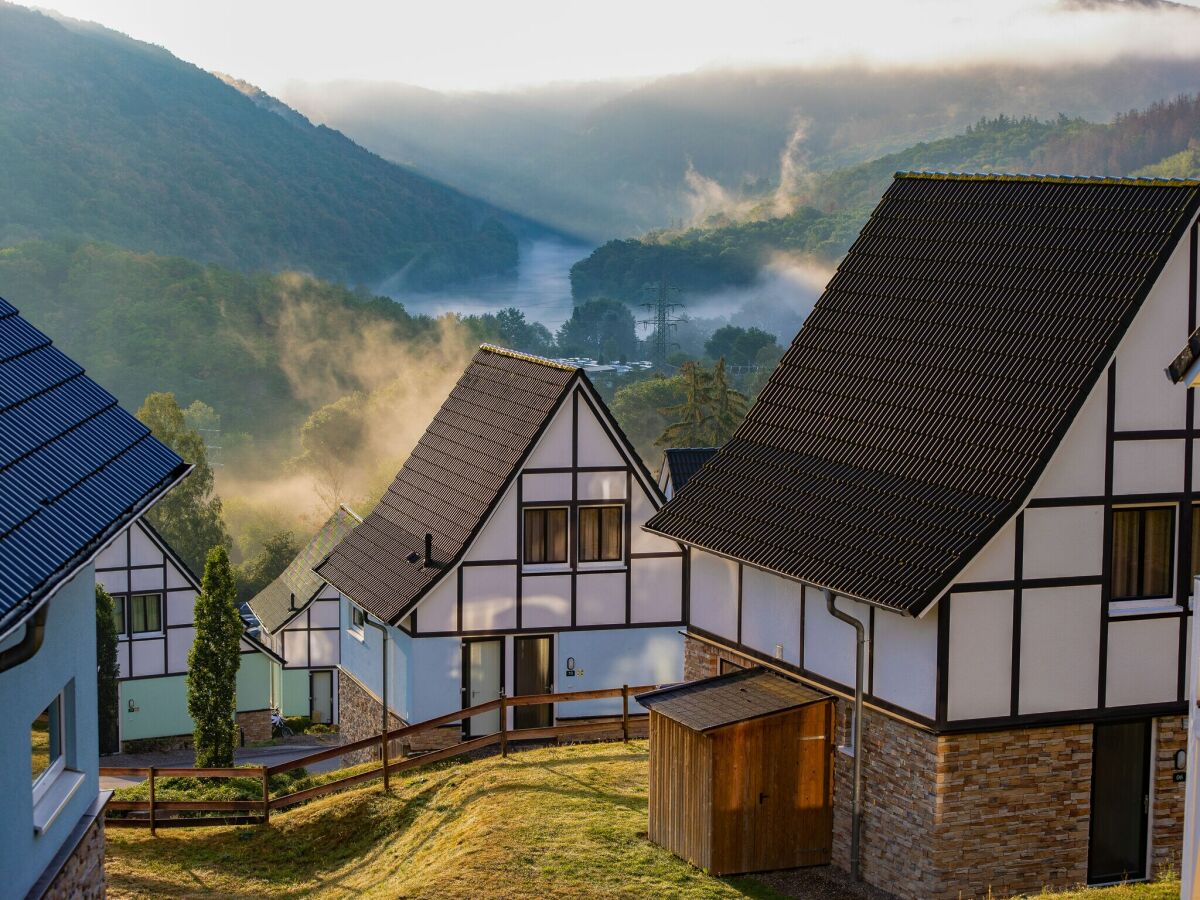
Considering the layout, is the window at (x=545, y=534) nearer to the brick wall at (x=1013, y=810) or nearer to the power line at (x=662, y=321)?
the brick wall at (x=1013, y=810)

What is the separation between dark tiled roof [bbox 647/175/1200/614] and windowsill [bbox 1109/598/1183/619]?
76.0 inches

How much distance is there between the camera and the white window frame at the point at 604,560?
26922mm

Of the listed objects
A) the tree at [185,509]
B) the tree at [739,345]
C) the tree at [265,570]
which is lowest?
the tree at [265,570]

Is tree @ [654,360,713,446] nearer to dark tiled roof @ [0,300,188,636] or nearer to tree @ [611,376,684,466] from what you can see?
tree @ [611,376,684,466]

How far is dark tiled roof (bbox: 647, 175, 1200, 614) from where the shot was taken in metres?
17.1

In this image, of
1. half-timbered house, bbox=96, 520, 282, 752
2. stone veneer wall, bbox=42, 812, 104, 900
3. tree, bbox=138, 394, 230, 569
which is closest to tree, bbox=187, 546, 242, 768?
half-timbered house, bbox=96, 520, 282, 752

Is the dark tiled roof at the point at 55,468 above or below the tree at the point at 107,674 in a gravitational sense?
above

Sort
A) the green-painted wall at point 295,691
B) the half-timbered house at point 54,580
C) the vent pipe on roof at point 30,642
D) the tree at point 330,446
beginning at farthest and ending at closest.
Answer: the tree at point 330,446, the green-painted wall at point 295,691, the vent pipe on roof at point 30,642, the half-timbered house at point 54,580

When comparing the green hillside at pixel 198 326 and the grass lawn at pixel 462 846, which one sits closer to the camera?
the grass lawn at pixel 462 846

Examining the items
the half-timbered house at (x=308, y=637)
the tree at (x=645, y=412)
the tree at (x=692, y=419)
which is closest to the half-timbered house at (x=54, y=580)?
the half-timbered house at (x=308, y=637)

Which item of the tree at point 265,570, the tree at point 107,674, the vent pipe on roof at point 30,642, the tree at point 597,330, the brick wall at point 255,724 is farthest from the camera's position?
the tree at point 597,330

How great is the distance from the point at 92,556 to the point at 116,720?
29.5m

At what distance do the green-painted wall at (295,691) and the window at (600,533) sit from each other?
800 inches

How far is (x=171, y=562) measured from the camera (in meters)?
40.6
